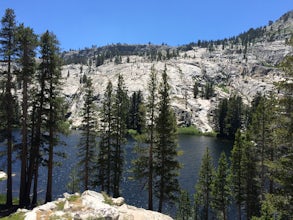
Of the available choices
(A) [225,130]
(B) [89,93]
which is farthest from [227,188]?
(A) [225,130]

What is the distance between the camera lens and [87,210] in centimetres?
1658

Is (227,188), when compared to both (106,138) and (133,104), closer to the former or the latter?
(106,138)

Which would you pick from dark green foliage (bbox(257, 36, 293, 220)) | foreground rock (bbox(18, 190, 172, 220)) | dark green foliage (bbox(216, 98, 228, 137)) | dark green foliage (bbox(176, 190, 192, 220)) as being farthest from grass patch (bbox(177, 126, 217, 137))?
dark green foliage (bbox(257, 36, 293, 220))

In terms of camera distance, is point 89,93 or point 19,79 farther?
point 89,93

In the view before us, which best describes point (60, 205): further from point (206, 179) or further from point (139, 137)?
point (206, 179)

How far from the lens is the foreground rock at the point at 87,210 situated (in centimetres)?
1569

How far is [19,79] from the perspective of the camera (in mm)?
24141

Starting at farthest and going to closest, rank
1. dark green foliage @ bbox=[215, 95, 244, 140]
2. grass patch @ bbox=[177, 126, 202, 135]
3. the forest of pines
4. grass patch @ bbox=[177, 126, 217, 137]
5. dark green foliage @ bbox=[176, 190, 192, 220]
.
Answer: grass patch @ bbox=[177, 126, 202, 135] < grass patch @ bbox=[177, 126, 217, 137] < dark green foliage @ bbox=[215, 95, 244, 140] < dark green foliage @ bbox=[176, 190, 192, 220] < the forest of pines

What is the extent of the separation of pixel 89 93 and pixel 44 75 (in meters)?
8.47

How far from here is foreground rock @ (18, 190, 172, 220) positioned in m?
15.7

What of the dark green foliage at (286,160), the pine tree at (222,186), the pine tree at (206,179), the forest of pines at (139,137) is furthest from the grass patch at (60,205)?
→ the pine tree at (206,179)

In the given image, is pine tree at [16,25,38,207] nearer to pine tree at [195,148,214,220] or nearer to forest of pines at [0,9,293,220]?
forest of pines at [0,9,293,220]

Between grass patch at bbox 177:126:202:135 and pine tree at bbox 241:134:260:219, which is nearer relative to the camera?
pine tree at bbox 241:134:260:219

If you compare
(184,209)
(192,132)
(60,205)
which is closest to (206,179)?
(184,209)
